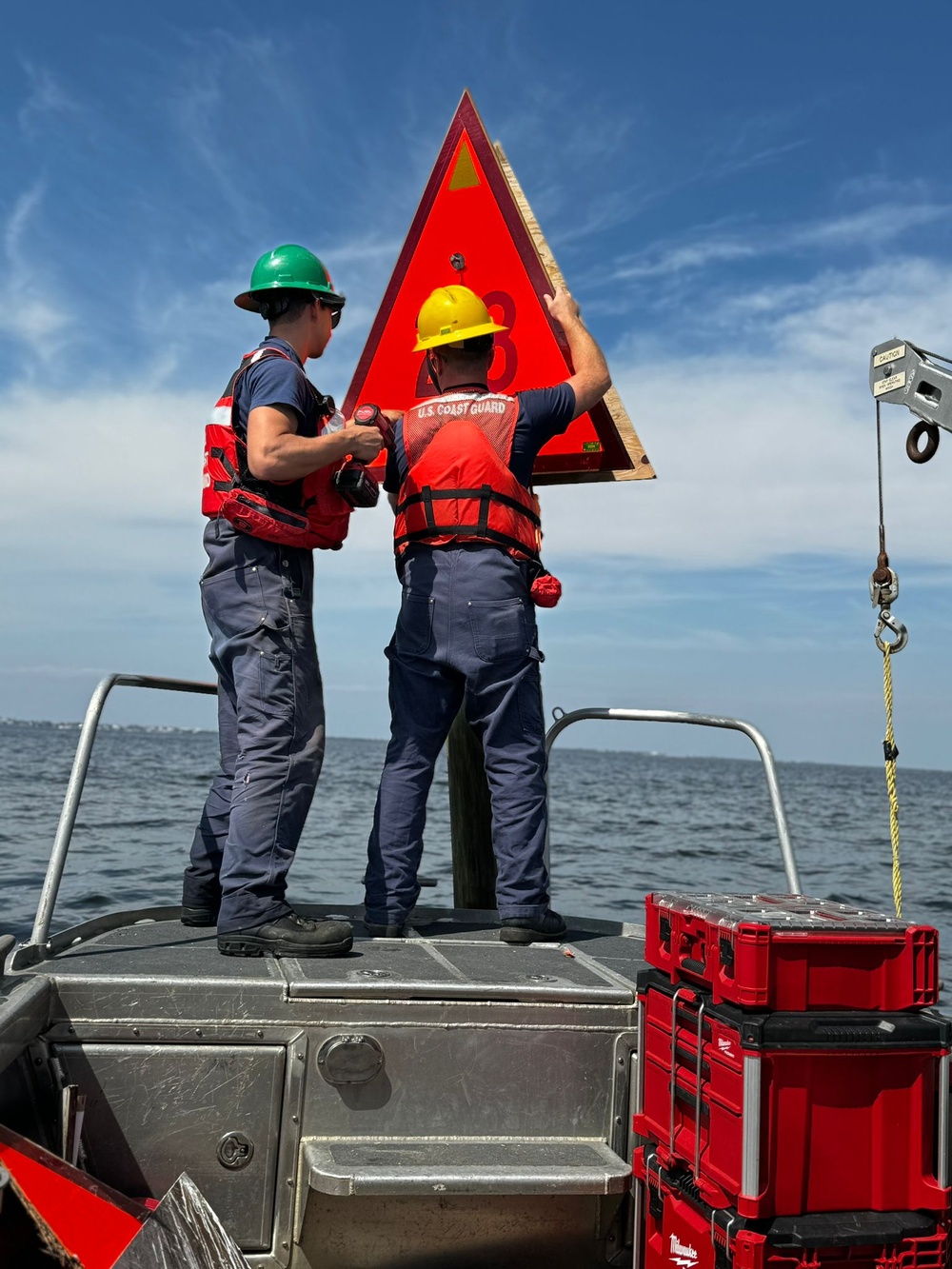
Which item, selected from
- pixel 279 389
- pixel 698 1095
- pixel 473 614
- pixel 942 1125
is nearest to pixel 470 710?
pixel 473 614

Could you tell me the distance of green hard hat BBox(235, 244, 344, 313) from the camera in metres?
3.85

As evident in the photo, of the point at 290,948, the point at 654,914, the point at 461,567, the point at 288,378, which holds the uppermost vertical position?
the point at 288,378

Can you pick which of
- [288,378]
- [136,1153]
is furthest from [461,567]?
[136,1153]

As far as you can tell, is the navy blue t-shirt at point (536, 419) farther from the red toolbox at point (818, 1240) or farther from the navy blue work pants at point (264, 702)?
the red toolbox at point (818, 1240)

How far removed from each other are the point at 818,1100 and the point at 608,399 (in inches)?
105

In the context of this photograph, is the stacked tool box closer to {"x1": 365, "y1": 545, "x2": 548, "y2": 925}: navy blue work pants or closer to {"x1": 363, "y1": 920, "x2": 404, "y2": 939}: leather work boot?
{"x1": 365, "y1": 545, "x2": 548, "y2": 925}: navy blue work pants

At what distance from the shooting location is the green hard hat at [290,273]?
3854mm

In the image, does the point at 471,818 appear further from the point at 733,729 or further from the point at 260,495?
the point at 260,495

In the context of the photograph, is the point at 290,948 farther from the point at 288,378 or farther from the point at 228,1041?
the point at 288,378

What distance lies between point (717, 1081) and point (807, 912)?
44 cm

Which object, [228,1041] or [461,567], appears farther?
[461,567]

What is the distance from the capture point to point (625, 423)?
14.6 feet

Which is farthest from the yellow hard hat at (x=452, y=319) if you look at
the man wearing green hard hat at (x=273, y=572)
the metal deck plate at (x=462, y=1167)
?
the metal deck plate at (x=462, y=1167)

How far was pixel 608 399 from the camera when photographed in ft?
14.4
